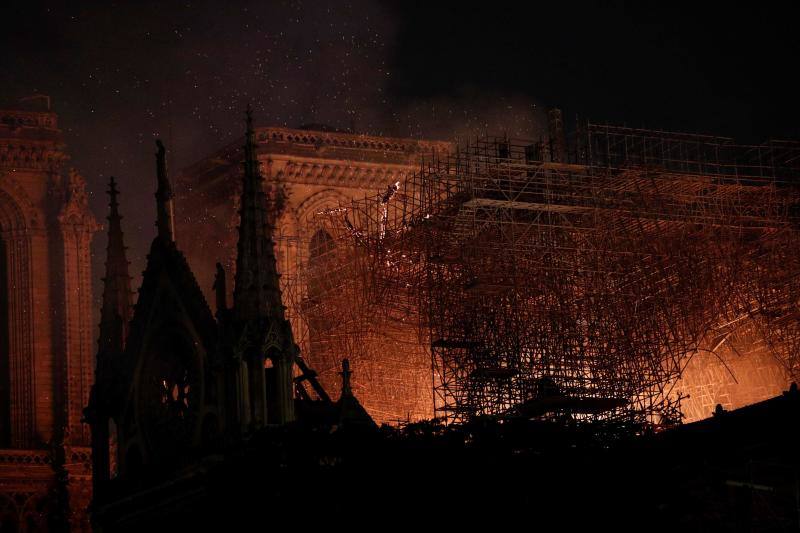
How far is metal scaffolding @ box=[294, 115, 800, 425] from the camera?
153 ft

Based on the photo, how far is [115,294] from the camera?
38.2m

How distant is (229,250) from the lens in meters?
56.0

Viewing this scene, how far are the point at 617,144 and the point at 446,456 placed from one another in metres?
20.8

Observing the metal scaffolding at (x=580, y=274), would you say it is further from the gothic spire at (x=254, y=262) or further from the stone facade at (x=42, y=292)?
→ the gothic spire at (x=254, y=262)

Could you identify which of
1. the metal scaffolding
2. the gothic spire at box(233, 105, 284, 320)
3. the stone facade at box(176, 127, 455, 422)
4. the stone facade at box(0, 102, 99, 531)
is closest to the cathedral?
the gothic spire at box(233, 105, 284, 320)

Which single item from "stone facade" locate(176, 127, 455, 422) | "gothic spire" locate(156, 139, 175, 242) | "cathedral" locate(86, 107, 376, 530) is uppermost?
"stone facade" locate(176, 127, 455, 422)

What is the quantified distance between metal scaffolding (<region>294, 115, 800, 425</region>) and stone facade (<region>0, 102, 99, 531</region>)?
21.5ft

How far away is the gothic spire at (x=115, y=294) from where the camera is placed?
3784 cm

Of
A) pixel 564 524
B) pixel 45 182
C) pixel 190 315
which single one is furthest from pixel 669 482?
pixel 45 182

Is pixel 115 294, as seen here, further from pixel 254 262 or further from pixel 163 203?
pixel 254 262

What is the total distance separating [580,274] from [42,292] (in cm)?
1435

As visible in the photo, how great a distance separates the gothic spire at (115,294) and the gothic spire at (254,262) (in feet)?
12.7

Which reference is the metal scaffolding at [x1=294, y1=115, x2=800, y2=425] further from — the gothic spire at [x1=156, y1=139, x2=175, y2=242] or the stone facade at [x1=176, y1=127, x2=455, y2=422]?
the gothic spire at [x1=156, y1=139, x2=175, y2=242]

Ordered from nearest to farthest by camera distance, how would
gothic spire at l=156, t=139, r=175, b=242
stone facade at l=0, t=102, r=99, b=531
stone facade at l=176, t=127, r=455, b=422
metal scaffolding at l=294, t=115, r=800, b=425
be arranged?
gothic spire at l=156, t=139, r=175, b=242
metal scaffolding at l=294, t=115, r=800, b=425
stone facade at l=0, t=102, r=99, b=531
stone facade at l=176, t=127, r=455, b=422
